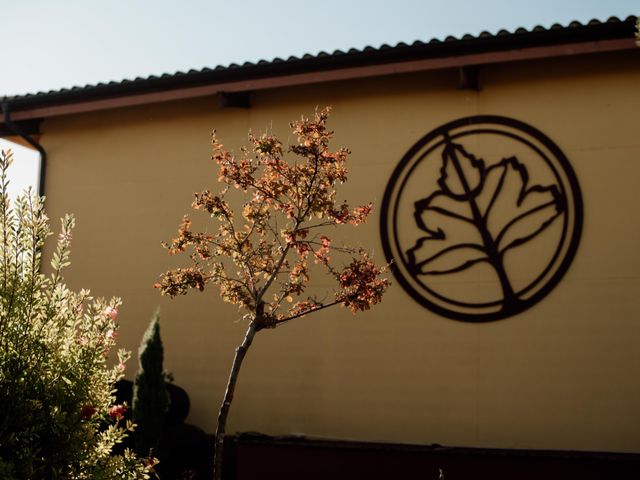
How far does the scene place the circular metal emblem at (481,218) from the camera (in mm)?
8688

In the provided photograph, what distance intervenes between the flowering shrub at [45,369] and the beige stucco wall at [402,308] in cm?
479

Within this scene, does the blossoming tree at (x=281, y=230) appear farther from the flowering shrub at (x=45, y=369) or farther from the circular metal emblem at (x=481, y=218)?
the circular metal emblem at (x=481, y=218)

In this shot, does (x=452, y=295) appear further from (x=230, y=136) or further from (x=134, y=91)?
(x=134, y=91)

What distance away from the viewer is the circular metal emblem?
869cm

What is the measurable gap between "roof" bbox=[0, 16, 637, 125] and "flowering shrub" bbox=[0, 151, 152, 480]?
17.5 ft

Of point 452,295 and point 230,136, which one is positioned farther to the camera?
point 230,136

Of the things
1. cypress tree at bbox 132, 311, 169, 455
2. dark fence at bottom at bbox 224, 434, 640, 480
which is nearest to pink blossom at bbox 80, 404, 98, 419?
dark fence at bottom at bbox 224, 434, 640, 480

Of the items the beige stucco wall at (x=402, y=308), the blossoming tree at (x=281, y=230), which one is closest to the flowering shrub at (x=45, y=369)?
the blossoming tree at (x=281, y=230)

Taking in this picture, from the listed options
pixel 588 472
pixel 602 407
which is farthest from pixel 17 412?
pixel 602 407

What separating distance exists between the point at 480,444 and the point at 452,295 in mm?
1519

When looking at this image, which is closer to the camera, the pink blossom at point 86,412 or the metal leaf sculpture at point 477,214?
the pink blossom at point 86,412

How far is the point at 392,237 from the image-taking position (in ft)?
30.3

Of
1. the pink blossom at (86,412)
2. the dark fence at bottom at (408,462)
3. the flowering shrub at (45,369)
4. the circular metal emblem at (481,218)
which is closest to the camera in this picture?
the flowering shrub at (45,369)

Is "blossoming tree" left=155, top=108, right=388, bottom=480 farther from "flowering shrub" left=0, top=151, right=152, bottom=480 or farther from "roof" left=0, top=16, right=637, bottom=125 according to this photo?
"roof" left=0, top=16, right=637, bottom=125
